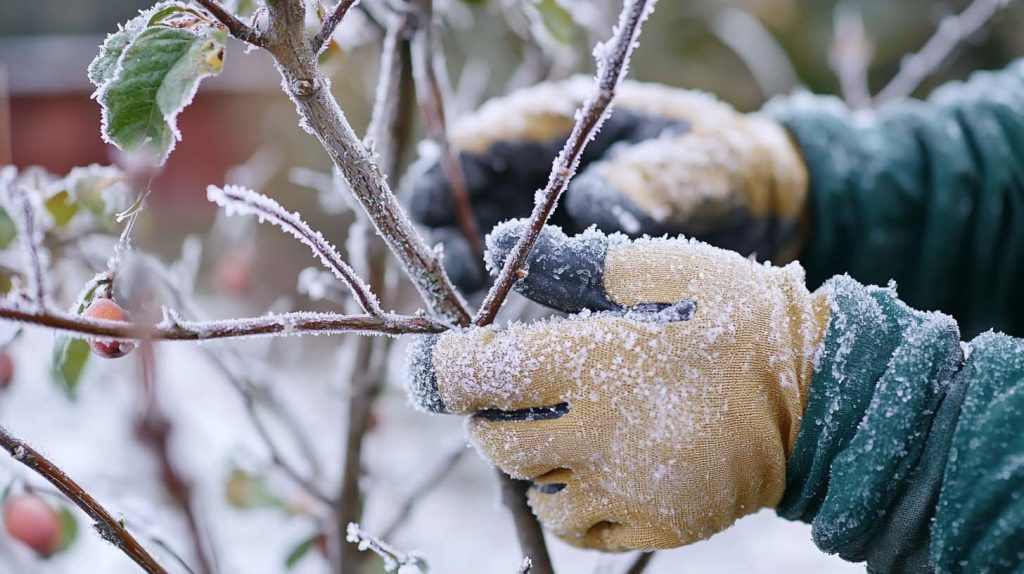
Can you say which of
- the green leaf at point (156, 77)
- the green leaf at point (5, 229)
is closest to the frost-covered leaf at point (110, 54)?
the green leaf at point (156, 77)

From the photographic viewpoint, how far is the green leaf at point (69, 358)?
0.78 metres

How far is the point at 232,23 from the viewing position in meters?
0.57

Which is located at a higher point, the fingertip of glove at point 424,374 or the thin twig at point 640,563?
the fingertip of glove at point 424,374

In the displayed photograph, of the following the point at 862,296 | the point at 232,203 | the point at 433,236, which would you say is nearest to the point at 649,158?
the point at 433,236

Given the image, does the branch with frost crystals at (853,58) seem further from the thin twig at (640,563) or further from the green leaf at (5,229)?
the green leaf at (5,229)

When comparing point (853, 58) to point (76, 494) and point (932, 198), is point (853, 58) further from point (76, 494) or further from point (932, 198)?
point (76, 494)

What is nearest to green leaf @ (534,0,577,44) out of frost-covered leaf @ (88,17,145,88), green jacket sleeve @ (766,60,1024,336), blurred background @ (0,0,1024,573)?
blurred background @ (0,0,1024,573)

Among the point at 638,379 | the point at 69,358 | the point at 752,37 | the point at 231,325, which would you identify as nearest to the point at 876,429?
the point at 638,379

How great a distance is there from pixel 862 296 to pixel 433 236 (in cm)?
85

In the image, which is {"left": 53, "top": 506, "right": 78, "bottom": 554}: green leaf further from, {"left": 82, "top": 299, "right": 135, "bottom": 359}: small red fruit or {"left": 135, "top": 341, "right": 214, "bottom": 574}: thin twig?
{"left": 135, "top": 341, "right": 214, "bottom": 574}: thin twig

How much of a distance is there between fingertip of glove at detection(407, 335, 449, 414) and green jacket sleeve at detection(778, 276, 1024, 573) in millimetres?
391

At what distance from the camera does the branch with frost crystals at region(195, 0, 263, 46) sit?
55 centimetres

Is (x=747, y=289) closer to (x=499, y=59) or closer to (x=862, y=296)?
(x=862, y=296)

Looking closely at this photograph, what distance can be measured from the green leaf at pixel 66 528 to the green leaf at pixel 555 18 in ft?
3.16
